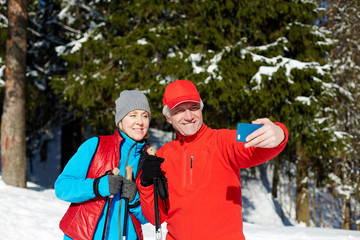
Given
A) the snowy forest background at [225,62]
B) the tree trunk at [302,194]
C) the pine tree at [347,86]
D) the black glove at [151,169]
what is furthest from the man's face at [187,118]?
the tree trunk at [302,194]

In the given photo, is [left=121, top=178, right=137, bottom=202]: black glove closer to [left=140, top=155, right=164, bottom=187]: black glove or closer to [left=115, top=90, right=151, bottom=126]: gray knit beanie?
[left=140, top=155, right=164, bottom=187]: black glove

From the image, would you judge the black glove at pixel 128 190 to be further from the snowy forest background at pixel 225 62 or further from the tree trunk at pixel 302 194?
the tree trunk at pixel 302 194

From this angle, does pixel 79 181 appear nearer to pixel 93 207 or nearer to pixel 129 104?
pixel 93 207

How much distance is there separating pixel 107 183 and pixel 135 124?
0.49 metres

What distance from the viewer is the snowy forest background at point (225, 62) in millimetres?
8359

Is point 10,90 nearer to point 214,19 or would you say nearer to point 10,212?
point 10,212

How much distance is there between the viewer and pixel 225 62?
323 inches

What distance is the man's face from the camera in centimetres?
224

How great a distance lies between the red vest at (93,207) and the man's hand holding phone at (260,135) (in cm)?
109

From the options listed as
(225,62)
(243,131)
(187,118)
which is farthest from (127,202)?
(225,62)

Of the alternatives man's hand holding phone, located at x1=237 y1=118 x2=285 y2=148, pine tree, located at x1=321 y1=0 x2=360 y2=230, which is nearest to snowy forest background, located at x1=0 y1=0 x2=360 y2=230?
pine tree, located at x1=321 y1=0 x2=360 y2=230

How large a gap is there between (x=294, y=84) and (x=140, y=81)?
3756 millimetres

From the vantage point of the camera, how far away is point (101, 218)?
245 cm

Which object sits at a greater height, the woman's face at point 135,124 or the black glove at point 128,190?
the woman's face at point 135,124
